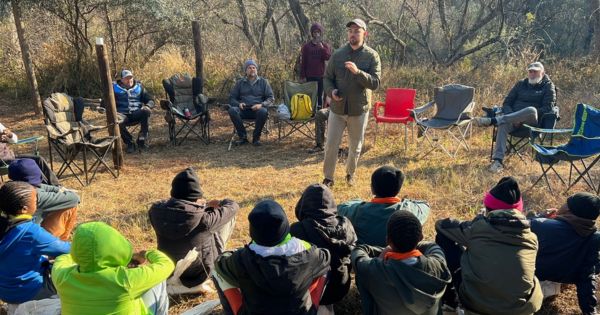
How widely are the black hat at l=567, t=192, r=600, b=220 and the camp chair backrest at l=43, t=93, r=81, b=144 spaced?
4.74 m

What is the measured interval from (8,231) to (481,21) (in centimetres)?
998

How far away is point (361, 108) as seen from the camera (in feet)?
15.3

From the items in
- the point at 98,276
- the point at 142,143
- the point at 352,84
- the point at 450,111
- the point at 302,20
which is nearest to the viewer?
the point at 98,276

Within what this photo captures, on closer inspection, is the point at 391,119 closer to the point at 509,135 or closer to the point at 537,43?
the point at 509,135

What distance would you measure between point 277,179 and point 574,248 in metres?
3.21

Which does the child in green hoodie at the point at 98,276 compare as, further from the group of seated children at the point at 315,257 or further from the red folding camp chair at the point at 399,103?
the red folding camp chair at the point at 399,103

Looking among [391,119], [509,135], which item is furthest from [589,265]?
[391,119]

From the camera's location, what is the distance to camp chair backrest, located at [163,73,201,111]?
23.0 ft

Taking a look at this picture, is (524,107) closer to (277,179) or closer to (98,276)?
(277,179)

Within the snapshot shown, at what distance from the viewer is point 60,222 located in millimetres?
3381

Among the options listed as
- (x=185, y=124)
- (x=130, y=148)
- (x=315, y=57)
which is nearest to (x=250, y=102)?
(x=185, y=124)

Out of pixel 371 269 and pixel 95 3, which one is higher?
pixel 95 3

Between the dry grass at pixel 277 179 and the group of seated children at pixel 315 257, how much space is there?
428 millimetres

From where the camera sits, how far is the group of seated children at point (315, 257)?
2.06 meters
